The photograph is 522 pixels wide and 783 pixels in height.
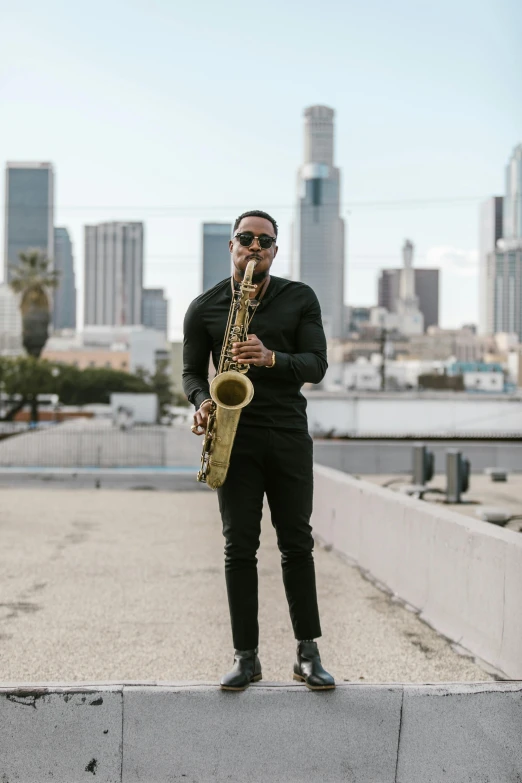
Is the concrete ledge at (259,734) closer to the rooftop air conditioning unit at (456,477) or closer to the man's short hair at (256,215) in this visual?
the man's short hair at (256,215)

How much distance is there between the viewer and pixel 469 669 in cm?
543

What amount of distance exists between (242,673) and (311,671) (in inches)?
10.2

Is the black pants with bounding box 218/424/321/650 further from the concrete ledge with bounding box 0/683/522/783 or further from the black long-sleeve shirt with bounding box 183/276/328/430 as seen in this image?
the concrete ledge with bounding box 0/683/522/783

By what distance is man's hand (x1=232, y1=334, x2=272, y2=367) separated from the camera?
12.1 ft

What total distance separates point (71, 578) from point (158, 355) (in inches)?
7039

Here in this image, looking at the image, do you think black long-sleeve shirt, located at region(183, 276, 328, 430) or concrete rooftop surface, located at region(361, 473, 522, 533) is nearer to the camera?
black long-sleeve shirt, located at region(183, 276, 328, 430)

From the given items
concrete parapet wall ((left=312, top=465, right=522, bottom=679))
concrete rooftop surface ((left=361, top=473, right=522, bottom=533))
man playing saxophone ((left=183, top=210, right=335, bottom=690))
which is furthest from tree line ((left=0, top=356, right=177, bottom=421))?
man playing saxophone ((left=183, top=210, right=335, bottom=690))

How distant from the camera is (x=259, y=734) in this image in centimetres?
361

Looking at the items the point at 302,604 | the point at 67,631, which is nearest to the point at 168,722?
the point at 302,604

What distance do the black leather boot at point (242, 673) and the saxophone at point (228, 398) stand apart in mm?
654

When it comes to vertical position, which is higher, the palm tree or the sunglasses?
the palm tree

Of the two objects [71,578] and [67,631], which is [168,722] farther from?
[71,578]

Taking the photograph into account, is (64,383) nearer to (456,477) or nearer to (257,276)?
(456,477)

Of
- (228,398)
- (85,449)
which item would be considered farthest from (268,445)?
(85,449)
